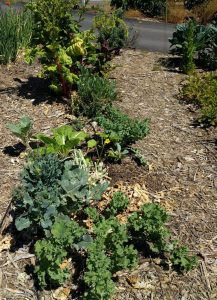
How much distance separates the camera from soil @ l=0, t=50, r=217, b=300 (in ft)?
10.8

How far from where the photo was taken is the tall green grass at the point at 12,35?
6584mm

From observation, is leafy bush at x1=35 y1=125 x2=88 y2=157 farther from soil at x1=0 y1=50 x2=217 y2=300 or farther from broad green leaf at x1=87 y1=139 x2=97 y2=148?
soil at x1=0 y1=50 x2=217 y2=300

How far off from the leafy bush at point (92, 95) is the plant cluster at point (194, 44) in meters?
1.93

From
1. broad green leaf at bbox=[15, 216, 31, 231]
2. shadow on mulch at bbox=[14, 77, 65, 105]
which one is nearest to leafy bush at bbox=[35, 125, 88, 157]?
broad green leaf at bbox=[15, 216, 31, 231]

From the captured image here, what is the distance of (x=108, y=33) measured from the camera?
6.56 meters

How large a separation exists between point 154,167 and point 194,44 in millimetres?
3067

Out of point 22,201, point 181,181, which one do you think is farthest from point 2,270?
point 181,181

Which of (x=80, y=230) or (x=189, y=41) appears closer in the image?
(x=80, y=230)

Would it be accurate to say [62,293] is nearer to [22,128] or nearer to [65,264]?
[65,264]

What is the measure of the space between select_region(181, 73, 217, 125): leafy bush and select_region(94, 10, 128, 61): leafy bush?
4.15ft

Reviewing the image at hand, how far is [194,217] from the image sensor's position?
392 centimetres

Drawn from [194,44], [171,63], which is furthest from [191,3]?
[194,44]

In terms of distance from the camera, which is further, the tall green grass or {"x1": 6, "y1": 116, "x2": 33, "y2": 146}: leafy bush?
the tall green grass

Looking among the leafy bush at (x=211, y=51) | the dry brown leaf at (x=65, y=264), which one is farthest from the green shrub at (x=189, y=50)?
the dry brown leaf at (x=65, y=264)
